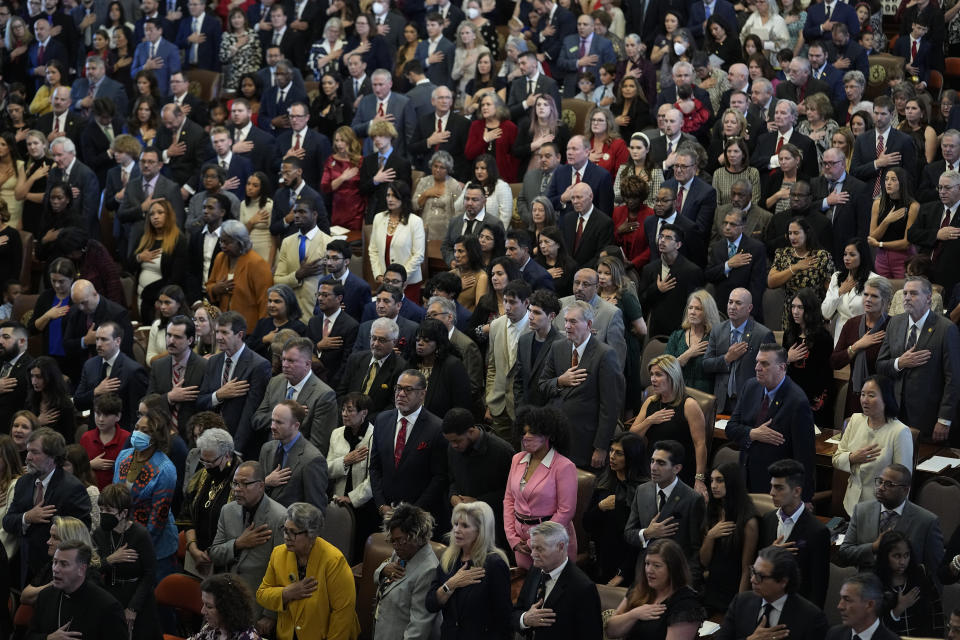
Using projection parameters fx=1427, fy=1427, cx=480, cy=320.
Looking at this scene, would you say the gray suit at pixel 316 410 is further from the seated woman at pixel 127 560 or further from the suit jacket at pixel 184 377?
the seated woman at pixel 127 560

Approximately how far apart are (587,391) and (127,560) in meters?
2.65

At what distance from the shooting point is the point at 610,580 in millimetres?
7105

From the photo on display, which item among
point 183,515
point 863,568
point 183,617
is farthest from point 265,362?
point 863,568

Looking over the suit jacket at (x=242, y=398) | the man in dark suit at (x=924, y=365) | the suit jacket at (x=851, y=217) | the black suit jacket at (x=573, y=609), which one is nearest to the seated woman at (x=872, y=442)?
the man in dark suit at (x=924, y=365)

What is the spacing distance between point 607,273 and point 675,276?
0.65 m

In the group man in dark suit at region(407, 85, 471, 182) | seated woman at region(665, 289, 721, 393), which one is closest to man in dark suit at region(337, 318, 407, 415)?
seated woman at region(665, 289, 721, 393)

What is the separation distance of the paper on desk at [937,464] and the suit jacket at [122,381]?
15.1 ft

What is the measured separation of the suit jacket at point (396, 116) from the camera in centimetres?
1223

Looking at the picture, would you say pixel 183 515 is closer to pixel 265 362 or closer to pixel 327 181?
pixel 265 362

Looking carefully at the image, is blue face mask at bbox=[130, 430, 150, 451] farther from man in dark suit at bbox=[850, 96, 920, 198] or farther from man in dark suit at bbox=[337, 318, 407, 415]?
man in dark suit at bbox=[850, 96, 920, 198]

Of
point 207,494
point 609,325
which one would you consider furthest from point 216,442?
point 609,325

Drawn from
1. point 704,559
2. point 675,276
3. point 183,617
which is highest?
point 675,276

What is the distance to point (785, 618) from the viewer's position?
5.81 meters

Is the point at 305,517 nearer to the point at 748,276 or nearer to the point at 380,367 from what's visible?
the point at 380,367
